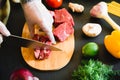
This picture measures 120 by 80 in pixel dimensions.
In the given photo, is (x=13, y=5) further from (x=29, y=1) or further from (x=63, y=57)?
(x=63, y=57)

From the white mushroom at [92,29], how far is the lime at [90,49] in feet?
0.23

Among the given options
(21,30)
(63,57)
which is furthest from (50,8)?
(63,57)

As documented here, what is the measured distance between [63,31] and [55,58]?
12cm

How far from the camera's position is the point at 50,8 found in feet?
4.33

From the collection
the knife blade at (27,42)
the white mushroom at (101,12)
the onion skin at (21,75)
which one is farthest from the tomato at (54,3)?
the onion skin at (21,75)

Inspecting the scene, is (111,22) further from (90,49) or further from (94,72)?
(94,72)

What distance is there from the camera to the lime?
1.12 meters

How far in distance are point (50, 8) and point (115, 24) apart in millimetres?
291

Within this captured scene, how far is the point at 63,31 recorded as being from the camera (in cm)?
120

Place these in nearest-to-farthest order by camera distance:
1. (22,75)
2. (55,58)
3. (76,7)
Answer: (22,75)
(55,58)
(76,7)

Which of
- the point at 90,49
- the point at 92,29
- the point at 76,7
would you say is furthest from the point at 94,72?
the point at 76,7

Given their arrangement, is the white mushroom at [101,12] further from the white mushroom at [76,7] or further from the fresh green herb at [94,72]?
the fresh green herb at [94,72]

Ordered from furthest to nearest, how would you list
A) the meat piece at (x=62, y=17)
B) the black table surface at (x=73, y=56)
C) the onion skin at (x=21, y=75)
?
the meat piece at (x=62, y=17), the black table surface at (x=73, y=56), the onion skin at (x=21, y=75)

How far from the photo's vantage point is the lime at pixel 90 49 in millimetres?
1125
